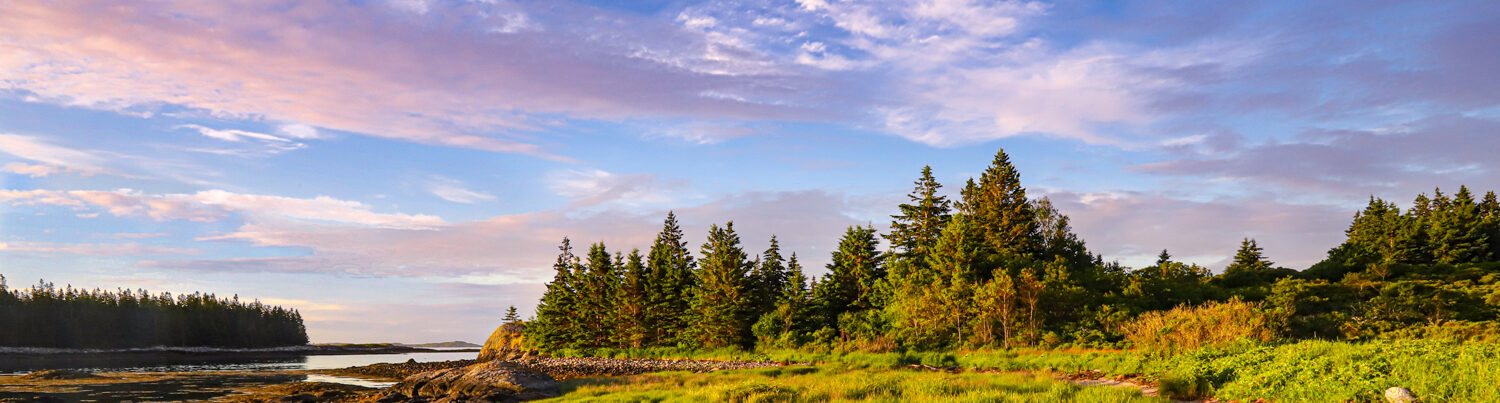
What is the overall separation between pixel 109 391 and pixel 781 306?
38.3 metres

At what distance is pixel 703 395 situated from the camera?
20.8 m

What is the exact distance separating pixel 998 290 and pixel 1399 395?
2767 centimetres

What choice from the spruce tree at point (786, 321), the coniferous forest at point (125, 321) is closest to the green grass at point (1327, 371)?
the spruce tree at point (786, 321)

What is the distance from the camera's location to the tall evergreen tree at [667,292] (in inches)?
2591

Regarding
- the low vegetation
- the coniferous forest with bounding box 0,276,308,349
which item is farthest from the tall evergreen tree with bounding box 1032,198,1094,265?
the coniferous forest with bounding box 0,276,308,349

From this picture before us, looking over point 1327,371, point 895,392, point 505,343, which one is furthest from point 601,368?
point 505,343

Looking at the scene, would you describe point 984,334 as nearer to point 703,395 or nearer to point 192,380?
point 703,395

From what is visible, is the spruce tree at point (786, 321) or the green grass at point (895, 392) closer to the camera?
the green grass at point (895, 392)

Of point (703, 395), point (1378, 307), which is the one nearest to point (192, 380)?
point (703, 395)

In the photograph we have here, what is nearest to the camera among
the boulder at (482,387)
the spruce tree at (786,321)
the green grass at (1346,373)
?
the green grass at (1346,373)

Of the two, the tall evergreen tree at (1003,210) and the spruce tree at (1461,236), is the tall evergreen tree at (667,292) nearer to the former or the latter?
the tall evergreen tree at (1003,210)

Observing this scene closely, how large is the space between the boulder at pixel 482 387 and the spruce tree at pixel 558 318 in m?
39.0

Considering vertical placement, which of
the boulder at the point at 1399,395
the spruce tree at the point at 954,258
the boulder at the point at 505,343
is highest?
the spruce tree at the point at 954,258

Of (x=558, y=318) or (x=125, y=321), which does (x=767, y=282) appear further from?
(x=125, y=321)
